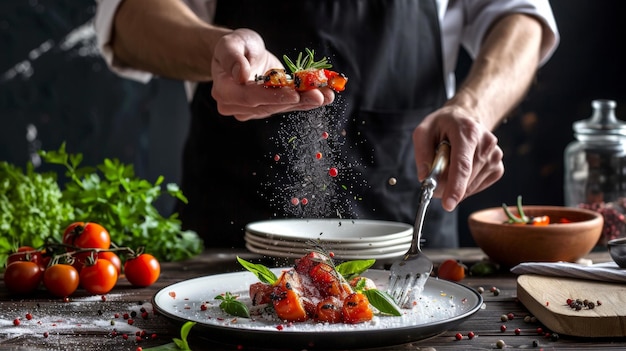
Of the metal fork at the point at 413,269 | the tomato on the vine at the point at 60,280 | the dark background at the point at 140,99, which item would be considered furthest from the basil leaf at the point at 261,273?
the dark background at the point at 140,99

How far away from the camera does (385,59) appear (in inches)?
101

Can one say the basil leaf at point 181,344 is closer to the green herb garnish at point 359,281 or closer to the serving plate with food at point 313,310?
the serving plate with food at point 313,310

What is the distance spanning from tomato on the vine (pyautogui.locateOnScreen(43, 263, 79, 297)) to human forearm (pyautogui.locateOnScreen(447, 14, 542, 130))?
1.14 meters

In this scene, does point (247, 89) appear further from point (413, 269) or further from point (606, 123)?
point (606, 123)

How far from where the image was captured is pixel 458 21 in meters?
2.76

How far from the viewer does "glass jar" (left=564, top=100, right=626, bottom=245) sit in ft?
8.06

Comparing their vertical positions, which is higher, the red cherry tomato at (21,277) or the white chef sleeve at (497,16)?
the white chef sleeve at (497,16)

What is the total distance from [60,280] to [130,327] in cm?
33

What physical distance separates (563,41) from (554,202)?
0.81m

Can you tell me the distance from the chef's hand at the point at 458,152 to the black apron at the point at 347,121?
14.4 inches

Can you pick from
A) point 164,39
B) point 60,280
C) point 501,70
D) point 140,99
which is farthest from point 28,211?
point 140,99

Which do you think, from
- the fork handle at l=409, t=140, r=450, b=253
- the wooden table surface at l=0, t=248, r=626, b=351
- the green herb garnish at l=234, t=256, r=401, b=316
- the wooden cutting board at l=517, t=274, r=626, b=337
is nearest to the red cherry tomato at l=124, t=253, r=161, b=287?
the wooden table surface at l=0, t=248, r=626, b=351

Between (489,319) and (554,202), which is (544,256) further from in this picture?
(554,202)

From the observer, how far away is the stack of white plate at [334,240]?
1888 millimetres
